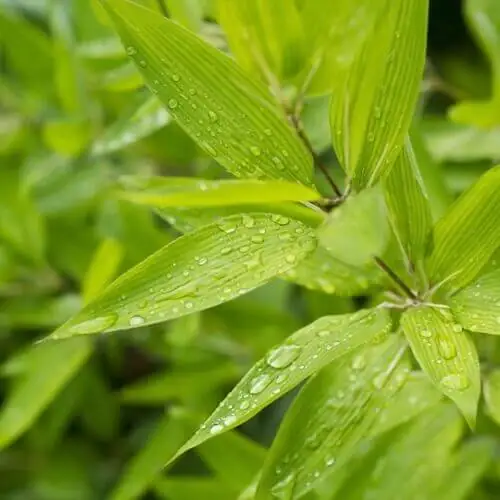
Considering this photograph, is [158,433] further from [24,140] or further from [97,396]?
[24,140]

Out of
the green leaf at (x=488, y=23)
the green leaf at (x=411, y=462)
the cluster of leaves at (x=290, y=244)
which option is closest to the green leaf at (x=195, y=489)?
the cluster of leaves at (x=290, y=244)

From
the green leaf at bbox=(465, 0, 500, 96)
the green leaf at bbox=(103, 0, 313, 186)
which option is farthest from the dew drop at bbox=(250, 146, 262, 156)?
the green leaf at bbox=(465, 0, 500, 96)

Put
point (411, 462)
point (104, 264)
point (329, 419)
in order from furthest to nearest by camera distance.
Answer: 1. point (104, 264)
2. point (411, 462)
3. point (329, 419)

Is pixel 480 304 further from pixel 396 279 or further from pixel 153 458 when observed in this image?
pixel 153 458

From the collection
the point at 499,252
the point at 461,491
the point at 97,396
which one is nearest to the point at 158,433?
the point at 97,396

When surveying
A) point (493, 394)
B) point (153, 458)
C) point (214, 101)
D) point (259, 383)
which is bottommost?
point (153, 458)

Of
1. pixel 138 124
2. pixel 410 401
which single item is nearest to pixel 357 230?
pixel 410 401

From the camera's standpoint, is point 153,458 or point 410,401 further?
point 153,458
